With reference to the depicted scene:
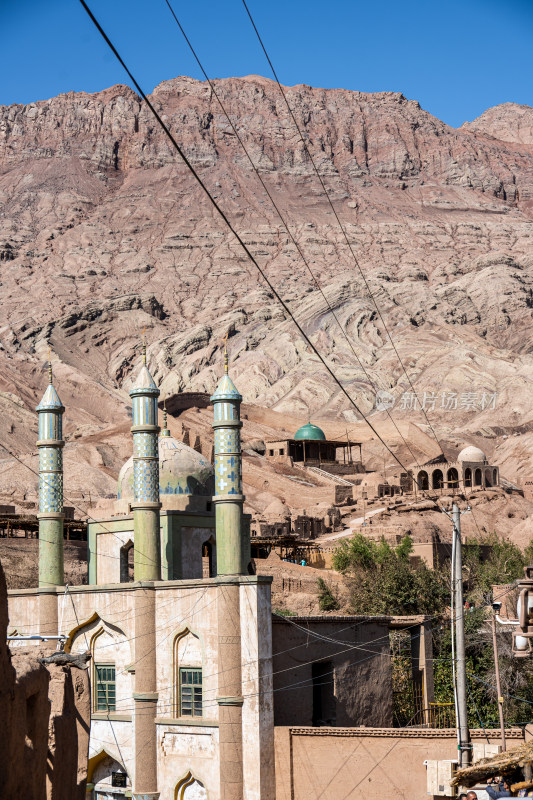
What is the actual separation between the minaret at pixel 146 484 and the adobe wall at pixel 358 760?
4.67 m

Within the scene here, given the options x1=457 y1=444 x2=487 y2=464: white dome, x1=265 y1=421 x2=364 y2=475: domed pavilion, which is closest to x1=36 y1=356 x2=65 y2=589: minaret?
x1=457 y1=444 x2=487 y2=464: white dome

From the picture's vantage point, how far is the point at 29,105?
18200cm

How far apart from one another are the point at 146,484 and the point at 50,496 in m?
2.88

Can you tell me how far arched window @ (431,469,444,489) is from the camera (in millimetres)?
65500

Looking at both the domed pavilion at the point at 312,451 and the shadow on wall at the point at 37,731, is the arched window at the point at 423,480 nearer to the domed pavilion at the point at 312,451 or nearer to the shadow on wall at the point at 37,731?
the domed pavilion at the point at 312,451

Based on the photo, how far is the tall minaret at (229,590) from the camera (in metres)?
23.9

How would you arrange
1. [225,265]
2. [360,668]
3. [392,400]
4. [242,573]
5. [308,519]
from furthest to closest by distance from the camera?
[225,265], [392,400], [308,519], [360,668], [242,573]

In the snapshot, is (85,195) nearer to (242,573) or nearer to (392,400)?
(392,400)

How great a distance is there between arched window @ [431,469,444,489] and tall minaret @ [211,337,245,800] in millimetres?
40291

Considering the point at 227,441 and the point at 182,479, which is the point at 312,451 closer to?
the point at 182,479

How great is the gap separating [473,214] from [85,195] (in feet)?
171

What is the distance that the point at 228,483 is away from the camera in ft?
82.9

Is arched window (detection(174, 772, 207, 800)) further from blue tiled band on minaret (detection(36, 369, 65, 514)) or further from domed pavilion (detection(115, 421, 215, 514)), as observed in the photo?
blue tiled band on minaret (detection(36, 369, 65, 514))

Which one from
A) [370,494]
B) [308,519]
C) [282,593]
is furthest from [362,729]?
[370,494]
